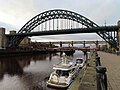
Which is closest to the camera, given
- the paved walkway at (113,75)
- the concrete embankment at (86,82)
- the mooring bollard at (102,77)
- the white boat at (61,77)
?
the mooring bollard at (102,77)

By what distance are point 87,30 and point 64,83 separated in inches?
1727

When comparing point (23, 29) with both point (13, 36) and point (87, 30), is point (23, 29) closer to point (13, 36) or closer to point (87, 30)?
point (13, 36)

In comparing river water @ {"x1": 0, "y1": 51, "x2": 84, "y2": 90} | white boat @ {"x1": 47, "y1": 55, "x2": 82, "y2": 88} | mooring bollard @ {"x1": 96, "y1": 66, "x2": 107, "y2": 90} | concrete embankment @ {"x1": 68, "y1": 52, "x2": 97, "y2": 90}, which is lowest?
river water @ {"x1": 0, "y1": 51, "x2": 84, "y2": 90}

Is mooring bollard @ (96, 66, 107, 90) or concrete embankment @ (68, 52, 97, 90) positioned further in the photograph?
concrete embankment @ (68, 52, 97, 90)

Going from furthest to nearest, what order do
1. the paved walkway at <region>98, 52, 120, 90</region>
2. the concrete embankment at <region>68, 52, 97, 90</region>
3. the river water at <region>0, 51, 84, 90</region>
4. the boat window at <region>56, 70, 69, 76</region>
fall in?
1. the river water at <region>0, 51, 84, 90</region>
2. the boat window at <region>56, 70, 69, 76</region>
3. the paved walkway at <region>98, 52, 120, 90</region>
4. the concrete embankment at <region>68, 52, 97, 90</region>

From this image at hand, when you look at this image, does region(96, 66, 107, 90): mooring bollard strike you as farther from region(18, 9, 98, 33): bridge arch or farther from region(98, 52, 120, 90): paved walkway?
region(18, 9, 98, 33): bridge arch

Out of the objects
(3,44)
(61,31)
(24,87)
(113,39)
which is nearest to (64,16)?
(61,31)

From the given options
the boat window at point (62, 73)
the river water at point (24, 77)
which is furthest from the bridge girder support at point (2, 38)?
the boat window at point (62, 73)

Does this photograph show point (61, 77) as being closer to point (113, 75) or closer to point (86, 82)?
point (113, 75)

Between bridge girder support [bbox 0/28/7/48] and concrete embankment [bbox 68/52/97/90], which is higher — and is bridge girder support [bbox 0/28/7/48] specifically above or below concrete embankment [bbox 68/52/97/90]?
above

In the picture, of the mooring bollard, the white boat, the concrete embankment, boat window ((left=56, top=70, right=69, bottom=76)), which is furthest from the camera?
boat window ((left=56, top=70, right=69, bottom=76))

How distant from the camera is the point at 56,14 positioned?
6806 centimetres

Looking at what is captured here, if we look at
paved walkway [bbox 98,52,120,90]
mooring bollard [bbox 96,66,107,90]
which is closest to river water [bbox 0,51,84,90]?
paved walkway [bbox 98,52,120,90]

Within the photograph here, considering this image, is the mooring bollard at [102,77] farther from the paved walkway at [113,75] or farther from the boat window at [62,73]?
the boat window at [62,73]
